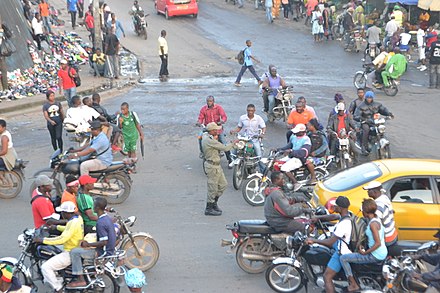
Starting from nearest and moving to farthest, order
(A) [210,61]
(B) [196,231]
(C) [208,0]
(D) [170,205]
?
(B) [196,231], (D) [170,205], (A) [210,61], (C) [208,0]

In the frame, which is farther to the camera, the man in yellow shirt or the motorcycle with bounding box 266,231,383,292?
the man in yellow shirt

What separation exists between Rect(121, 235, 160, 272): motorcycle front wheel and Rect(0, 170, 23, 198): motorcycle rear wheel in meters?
4.37

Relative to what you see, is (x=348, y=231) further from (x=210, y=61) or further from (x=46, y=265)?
(x=210, y=61)

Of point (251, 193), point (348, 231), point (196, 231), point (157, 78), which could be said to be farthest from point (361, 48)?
point (348, 231)

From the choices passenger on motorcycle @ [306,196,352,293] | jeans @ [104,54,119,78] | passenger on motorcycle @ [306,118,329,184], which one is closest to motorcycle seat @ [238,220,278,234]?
passenger on motorcycle @ [306,196,352,293]

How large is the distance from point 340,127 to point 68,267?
26.2 feet

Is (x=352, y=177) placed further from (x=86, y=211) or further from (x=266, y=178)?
(x=86, y=211)

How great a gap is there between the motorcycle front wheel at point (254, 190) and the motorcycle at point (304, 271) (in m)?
3.79

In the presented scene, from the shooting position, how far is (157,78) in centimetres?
2572

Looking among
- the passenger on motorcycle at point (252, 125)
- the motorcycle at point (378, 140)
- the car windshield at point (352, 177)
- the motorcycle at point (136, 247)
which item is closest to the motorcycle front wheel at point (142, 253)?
the motorcycle at point (136, 247)

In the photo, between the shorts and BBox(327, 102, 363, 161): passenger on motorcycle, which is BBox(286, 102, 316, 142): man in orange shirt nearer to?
BBox(327, 102, 363, 161): passenger on motorcycle

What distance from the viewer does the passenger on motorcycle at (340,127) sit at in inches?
596

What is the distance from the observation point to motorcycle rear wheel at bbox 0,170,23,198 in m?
13.6

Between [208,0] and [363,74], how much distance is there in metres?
19.7
